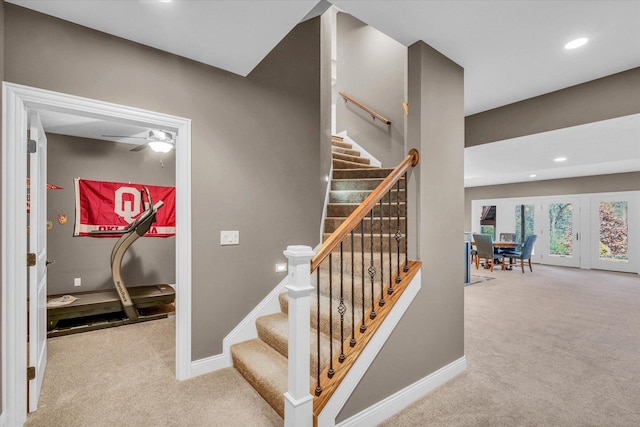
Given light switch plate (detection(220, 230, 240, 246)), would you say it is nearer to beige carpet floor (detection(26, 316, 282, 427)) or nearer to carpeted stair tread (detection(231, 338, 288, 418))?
carpeted stair tread (detection(231, 338, 288, 418))

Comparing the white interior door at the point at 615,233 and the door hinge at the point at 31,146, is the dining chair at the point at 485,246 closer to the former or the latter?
the white interior door at the point at 615,233

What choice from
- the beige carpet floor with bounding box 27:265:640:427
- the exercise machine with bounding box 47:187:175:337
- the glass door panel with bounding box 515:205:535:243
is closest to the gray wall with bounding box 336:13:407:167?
the beige carpet floor with bounding box 27:265:640:427

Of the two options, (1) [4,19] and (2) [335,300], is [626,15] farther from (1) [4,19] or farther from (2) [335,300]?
(1) [4,19]

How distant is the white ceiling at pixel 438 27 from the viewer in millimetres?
1851

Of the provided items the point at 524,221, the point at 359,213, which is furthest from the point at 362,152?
the point at 524,221

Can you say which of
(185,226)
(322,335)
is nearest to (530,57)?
(322,335)

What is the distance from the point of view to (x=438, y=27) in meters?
2.10

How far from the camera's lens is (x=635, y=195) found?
7.27 meters

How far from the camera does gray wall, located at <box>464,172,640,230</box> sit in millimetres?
7434

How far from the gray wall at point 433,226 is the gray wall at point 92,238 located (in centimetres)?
437

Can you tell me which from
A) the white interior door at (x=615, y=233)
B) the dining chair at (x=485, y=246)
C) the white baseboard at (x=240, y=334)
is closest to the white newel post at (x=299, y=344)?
the white baseboard at (x=240, y=334)

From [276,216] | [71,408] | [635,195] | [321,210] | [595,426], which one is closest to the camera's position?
[595,426]

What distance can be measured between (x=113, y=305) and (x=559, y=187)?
35.0ft

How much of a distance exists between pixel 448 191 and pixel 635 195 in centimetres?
816
